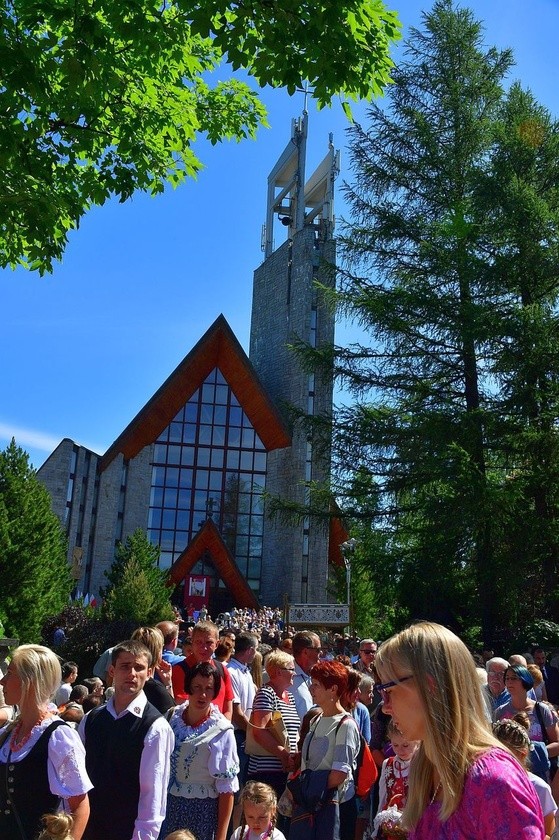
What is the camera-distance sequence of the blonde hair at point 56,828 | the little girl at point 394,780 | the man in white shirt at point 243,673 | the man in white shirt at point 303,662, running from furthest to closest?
the man in white shirt at point 243,673
the man in white shirt at point 303,662
the little girl at point 394,780
the blonde hair at point 56,828

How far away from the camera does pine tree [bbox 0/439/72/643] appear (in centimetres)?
2256

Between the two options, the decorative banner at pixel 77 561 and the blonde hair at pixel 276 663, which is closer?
the blonde hair at pixel 276 663

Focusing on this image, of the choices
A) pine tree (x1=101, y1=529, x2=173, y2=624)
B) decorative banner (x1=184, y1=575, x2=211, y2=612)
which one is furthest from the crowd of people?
decorative banner (x1=184, y1=575, x2=211, y2=612)

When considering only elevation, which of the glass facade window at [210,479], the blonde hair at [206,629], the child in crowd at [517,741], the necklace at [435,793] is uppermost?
the glass facade window at [210,479]

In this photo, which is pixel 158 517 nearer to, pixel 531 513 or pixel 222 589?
pixel 222 589

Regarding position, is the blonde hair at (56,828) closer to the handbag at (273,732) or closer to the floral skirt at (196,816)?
the floral skirt at (196,816)

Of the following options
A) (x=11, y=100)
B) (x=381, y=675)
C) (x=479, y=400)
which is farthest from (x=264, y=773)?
(x=479, y=400)

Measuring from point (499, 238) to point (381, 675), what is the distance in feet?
68.6

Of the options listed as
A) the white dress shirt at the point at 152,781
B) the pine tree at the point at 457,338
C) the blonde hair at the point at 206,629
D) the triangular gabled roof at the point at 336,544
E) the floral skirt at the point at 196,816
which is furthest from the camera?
the triangular gabled roof at the point at 336,544

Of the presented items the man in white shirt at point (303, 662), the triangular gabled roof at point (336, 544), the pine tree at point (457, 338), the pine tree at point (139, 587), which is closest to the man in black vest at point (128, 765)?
the man in white shirt at point (303, 662)

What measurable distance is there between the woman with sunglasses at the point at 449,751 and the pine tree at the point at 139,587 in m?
22.1

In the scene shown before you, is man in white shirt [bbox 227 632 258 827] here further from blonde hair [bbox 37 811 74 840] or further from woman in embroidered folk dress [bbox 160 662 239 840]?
blonde hair [bbox 37 811 74 840]

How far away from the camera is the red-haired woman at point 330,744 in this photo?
4871 millimetres

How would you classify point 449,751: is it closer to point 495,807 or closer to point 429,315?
point 495,807
